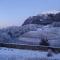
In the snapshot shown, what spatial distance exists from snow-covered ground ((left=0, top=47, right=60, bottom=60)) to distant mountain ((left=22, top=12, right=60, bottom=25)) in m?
0.35

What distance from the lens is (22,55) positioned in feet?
8.21

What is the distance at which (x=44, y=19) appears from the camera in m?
2.49

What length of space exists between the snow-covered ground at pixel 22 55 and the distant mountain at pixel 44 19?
0.35 meters

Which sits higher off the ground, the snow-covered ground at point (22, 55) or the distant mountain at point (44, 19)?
the distant mountain at point (44, 19)

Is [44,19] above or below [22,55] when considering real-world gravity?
above

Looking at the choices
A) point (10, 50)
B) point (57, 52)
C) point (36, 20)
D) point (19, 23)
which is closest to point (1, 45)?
point (10, 50)

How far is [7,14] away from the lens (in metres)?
2.74

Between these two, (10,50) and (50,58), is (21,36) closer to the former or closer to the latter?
(10,50)

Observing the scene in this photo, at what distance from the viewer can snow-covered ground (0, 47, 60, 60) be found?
2434mm

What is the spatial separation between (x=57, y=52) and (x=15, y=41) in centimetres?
52

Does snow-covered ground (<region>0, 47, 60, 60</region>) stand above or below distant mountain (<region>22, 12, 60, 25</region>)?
below

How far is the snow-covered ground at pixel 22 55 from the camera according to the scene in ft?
7.99

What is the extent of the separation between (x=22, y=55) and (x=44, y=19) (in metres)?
0.50

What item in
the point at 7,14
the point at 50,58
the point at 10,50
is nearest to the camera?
the point at 50,58
